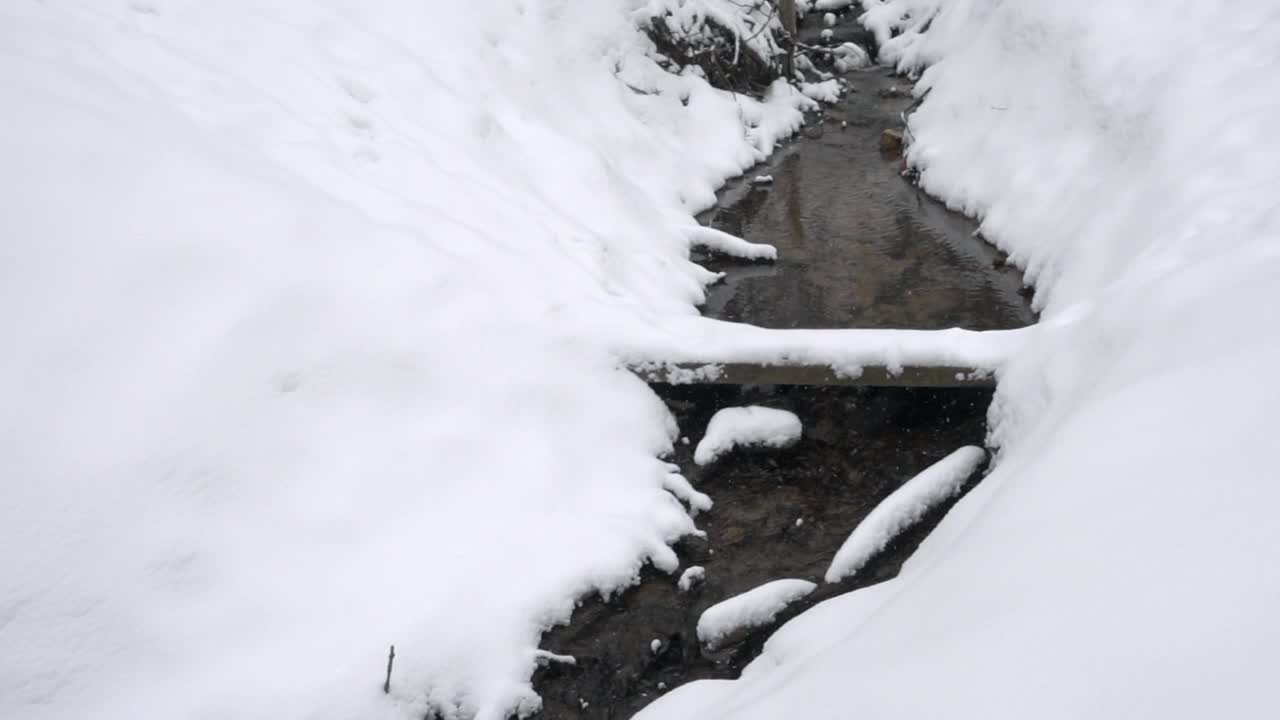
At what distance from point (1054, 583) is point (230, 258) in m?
4.40

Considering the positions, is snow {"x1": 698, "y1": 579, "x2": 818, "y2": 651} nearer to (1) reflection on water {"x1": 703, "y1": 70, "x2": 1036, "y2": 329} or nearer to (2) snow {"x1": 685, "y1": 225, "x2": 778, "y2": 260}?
(1) reflection on water {"x1": 703, "y1": 70, "x2": 1036, "y2": 329}

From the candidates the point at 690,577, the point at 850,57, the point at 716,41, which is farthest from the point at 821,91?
the point at 690,577

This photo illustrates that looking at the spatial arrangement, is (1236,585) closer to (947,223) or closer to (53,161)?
(53,161)

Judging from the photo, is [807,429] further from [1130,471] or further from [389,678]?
[389,678]

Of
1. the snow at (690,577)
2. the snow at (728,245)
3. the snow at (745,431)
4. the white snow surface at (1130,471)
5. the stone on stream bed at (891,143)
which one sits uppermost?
the white snow surface at (1130,471)

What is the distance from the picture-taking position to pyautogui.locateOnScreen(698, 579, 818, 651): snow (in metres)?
4.39

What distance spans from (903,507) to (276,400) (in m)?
3.61

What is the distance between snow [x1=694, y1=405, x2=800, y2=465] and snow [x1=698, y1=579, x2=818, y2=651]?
3.96 ft

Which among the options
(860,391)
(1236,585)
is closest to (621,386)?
(860,391)

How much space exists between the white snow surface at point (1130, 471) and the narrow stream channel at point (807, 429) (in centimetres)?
48

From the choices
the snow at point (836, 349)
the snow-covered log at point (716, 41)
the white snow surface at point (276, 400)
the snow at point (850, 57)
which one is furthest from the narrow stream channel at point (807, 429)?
the snow at point (850, 57)

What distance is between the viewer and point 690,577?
4797mm

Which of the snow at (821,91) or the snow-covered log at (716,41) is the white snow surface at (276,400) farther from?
the snow at (821,91)

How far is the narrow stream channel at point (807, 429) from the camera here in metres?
4.41
